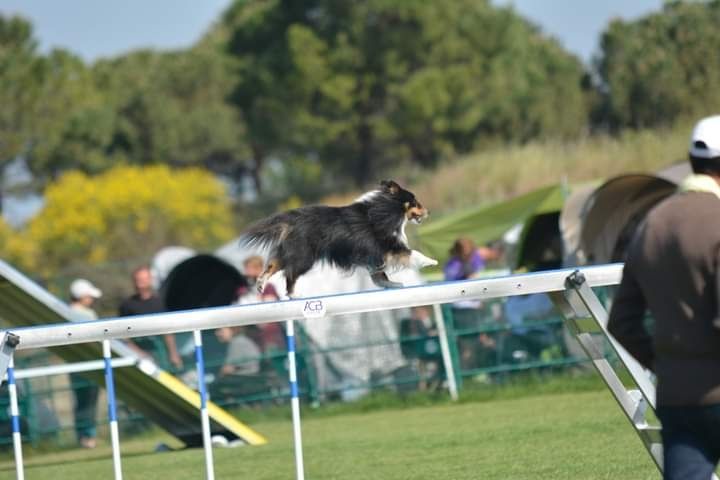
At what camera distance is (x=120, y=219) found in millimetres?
41000

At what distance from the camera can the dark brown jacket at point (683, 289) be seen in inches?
→ 149

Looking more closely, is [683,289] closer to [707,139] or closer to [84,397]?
[707,139]

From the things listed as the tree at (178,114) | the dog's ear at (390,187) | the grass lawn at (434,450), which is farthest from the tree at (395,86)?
the dog's ear at (390,187)

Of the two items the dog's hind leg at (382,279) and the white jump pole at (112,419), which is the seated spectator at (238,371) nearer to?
the dog's hind leg at (382,279)

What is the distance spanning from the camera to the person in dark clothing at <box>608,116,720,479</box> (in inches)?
149

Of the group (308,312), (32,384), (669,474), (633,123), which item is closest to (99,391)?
(32,384)

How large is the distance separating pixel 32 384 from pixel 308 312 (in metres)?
8.93

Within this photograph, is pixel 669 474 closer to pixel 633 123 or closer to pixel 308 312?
pixel 308 312

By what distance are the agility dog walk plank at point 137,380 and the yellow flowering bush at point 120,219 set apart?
2655 cm

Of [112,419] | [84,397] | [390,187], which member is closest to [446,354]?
[84,397]

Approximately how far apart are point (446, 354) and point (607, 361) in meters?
8.60

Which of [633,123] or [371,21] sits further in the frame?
[371,21]

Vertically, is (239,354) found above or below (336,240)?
below

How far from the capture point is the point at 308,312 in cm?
570
